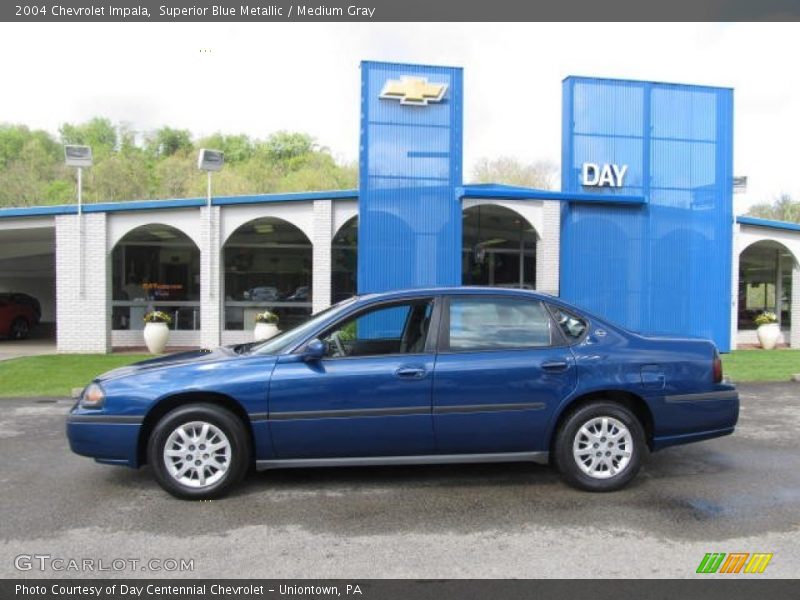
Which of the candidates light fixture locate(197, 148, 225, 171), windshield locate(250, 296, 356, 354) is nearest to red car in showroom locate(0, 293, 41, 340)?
light fixture locate(197, 148, 225, 171)

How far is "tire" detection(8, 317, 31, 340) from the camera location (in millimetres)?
18812

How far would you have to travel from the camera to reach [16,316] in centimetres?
1892

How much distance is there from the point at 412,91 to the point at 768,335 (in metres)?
11.5

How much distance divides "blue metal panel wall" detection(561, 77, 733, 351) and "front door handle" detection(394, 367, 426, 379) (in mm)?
9673

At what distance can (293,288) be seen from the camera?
1684cm

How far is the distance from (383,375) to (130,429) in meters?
1.87

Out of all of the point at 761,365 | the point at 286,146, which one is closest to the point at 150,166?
the point at 286,146

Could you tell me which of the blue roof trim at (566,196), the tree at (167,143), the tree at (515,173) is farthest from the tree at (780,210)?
the tree at (167,143)

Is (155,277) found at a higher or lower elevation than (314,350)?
higher

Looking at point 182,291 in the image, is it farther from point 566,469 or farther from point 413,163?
point 566,469

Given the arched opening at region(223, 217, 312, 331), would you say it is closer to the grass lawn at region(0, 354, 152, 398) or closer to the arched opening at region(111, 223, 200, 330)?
the arched opening at region(111, 223, 200, 330)

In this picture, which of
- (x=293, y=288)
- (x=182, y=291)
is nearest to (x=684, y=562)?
(x=293, y=288)

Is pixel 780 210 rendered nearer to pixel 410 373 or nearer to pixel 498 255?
pixel 498 255
